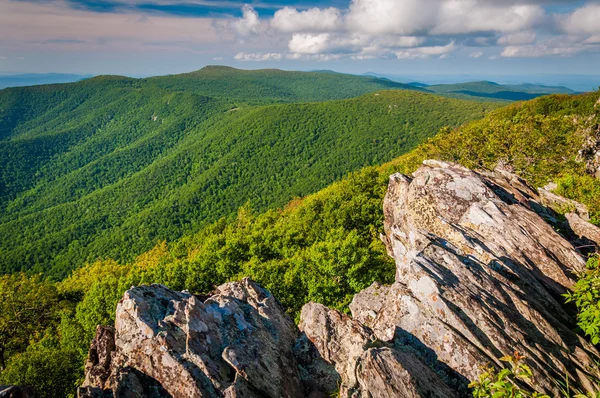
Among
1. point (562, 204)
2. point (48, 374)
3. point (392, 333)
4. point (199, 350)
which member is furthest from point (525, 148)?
point (48, 374)

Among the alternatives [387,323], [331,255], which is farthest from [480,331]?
[331,255]

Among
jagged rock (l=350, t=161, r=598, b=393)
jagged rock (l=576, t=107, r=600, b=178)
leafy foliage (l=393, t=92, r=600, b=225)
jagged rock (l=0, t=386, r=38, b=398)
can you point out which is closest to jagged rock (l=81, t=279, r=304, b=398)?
jagged rock (l=0, t=386, r=38, b=398)

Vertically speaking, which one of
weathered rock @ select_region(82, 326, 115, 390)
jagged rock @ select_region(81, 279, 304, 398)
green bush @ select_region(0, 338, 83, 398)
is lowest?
green bush @ select_region(0, 338, 83, 398)

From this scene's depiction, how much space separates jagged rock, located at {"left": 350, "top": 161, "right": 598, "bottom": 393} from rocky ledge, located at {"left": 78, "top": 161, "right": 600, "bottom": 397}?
0.14 feet

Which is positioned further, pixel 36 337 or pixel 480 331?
pixel 36 337

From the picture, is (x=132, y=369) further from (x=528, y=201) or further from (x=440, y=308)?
(x=528, y=201)

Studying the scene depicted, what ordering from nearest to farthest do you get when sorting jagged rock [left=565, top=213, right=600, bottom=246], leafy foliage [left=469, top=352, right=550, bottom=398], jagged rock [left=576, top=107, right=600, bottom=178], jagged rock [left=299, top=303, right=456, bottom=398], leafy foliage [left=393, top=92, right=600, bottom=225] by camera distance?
leafy foliage [left=469, top=352, right=550, bottom=398] → jagged rock [left=299, top=303, right=456, bottom=398] → jagged rock [left=565, top=213, right=600, bottom=246] → leafy foliage [left=393, top=92, right=600, bottom=225] → jagged rock [left=576, top=107, right=600, bottom=178]

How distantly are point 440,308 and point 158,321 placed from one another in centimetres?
1107

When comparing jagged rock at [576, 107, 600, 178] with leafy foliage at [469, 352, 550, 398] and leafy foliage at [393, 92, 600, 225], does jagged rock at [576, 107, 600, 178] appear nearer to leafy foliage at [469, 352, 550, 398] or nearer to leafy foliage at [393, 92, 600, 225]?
leafy foliage at [393, 92, 600, 225]

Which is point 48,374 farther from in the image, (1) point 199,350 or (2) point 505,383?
(2) point 505,383

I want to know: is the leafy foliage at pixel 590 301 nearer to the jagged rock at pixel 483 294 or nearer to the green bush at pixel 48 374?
the jagged rock at pixel 483 294

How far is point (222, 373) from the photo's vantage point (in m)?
Result: 11.2

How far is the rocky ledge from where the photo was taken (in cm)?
1043

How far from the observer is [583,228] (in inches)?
684
